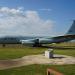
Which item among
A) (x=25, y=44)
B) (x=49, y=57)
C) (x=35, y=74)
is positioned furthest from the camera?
(x=25, y=44)

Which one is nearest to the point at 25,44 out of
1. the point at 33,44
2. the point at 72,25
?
the point at 33,44

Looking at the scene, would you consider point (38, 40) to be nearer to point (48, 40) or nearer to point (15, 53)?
point (48, 40)

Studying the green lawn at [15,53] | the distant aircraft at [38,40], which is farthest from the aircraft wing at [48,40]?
the green lawn at [15,53]

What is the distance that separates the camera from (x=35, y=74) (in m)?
15.2

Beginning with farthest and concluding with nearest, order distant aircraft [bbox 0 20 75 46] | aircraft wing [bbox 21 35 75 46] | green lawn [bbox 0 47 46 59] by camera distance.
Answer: aircraft wing [bbox 21 35 75 46] → distant aircraft [bbox 0 20 75 46] → green lawn [bbox 0 47 46 59]

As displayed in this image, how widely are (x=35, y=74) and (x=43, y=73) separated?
70 cm

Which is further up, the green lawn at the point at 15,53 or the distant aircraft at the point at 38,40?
the distant aircraft at the point at 38,40

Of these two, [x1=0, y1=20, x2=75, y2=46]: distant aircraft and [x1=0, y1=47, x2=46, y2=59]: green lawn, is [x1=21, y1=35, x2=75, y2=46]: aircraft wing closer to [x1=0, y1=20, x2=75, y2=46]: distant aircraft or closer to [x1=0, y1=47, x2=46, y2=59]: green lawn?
[x1=0, y1=20, x2=75, y2=46]: distant aircraft

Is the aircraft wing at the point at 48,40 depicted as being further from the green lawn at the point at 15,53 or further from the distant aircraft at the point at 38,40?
the green lawn at the point at 15,53

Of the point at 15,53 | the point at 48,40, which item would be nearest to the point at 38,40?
the point at 48,40

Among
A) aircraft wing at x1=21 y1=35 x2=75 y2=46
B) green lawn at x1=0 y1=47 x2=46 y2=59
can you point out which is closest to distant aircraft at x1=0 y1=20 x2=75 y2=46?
aircraft wing at x1=21 y1=35 x2=75 y2=46

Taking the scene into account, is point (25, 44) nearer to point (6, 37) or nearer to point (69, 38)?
point (6, 37)

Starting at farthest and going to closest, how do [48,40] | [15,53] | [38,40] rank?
[38,40]
[48,40]
[15,53]

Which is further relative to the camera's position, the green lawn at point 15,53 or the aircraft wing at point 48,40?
the aircraft wing at point 48,40
